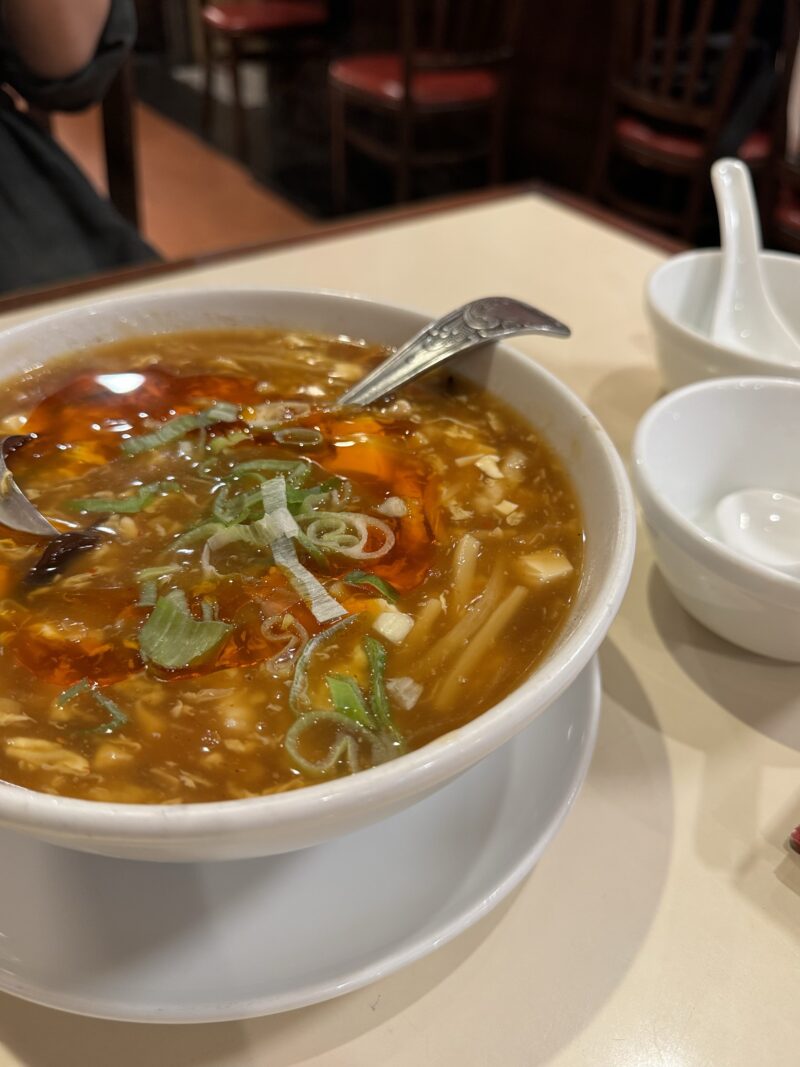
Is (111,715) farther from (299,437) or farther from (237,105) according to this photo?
(237,105)

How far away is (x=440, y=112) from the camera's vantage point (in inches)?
175

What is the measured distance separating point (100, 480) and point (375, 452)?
311 mm

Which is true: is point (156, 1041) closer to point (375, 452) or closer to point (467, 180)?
point (375, 452)

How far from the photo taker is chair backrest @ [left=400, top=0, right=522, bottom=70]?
4.30 metres

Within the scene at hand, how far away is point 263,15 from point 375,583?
5.99 metres

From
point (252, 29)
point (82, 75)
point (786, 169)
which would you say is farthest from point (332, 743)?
point (252, 29)

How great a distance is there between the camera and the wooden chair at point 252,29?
5.52 metres

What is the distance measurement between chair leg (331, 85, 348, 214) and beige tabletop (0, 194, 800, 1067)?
4517 millimetres

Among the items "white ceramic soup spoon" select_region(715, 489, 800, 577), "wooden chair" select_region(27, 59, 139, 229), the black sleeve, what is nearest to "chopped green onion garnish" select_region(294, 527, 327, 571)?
"white ceramic soup spoon" select_region(715, 489, 800, 577)

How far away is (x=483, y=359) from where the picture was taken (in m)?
1.09

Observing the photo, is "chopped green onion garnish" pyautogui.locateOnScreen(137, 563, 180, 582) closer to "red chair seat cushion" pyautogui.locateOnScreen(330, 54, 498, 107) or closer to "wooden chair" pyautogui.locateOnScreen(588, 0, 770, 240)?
"wooden chair" pyautogui.locateOnScreen(588, 0, 770, 240)

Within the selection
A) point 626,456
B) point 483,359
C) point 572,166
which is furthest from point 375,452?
point 572,166

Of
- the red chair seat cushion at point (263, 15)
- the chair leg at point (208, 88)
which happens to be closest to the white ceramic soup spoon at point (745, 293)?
the red chair seat cushion at point (263, 15)

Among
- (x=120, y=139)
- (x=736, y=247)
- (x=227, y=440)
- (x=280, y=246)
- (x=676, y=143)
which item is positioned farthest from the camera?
(x=676, y=143)
